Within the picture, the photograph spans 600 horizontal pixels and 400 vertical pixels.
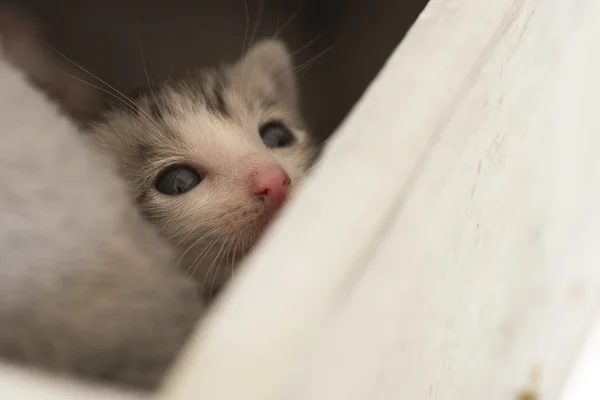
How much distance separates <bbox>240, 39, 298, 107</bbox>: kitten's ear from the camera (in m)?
0.92

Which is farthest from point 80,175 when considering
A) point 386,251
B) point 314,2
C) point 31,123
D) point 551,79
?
point 314,2

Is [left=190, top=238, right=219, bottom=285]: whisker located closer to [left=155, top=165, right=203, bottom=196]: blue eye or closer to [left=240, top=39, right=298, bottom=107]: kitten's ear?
[left=155, top=165, right=203, bottom=196]: blue eye

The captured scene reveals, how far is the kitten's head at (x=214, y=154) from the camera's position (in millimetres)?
701

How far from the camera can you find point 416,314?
1.14 feet

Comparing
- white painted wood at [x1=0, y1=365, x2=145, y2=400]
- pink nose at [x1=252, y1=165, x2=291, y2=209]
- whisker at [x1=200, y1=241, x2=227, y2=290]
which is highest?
white painted wood at [x1=0, y1=365, x2=145, y2=400]

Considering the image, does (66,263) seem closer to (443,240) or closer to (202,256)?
(443,240)

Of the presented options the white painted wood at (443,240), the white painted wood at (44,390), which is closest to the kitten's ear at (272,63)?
the white painted wood at (443,240)

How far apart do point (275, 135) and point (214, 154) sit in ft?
0.55

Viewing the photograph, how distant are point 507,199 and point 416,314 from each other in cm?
13

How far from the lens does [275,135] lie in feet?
2.98

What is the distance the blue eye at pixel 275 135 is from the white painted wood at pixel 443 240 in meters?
0.50

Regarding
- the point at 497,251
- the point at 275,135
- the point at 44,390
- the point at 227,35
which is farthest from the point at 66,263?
the point at 227,35

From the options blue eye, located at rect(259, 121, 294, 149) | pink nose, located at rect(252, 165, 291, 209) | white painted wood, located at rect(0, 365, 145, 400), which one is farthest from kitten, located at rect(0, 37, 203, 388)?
blue eye, located at rect(259, 121, 294, 149)

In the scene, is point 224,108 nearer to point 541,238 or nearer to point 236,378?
point 541,238
